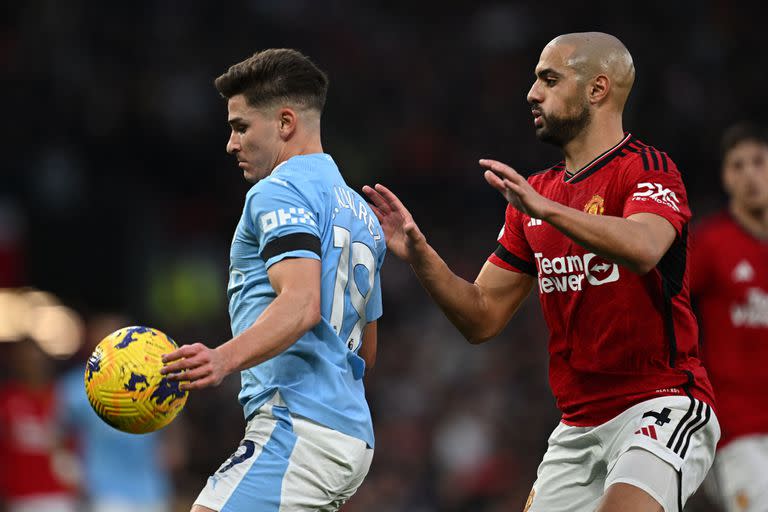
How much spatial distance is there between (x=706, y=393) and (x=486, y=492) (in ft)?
25.8

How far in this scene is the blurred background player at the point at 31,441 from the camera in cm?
1127

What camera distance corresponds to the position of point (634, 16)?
1761cm

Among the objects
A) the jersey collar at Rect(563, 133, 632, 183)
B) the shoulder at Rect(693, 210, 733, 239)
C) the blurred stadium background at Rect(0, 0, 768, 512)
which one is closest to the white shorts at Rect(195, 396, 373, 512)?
the jersey collar at Rect(563, 133, 632, 183)

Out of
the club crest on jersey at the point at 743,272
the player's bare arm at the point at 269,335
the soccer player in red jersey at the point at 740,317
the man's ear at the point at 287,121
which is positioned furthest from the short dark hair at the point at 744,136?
the player's bare arm at the point at 269,335

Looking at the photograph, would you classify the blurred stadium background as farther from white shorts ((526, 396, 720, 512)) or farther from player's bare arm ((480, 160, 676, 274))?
player's bare arm ((480, 160, 676, 274))

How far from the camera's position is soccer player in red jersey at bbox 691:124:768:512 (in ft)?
21.8

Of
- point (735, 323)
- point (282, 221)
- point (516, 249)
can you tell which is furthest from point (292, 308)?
point (735, 323)

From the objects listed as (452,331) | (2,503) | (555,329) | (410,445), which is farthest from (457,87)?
(555,329)

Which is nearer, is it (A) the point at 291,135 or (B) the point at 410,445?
(A) the point at 291,135

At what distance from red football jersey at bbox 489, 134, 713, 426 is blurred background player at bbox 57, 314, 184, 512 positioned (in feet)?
20.3

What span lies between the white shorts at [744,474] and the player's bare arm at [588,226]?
2.72 metres

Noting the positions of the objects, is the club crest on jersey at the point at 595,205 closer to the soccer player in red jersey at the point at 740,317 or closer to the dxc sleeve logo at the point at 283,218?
the dxc sleeve logo at the point at 283,218

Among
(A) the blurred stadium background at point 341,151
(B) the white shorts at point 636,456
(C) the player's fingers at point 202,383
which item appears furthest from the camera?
(A) the blurred stadium background at point 341,151

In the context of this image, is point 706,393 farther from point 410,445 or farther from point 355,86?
point 355,86
